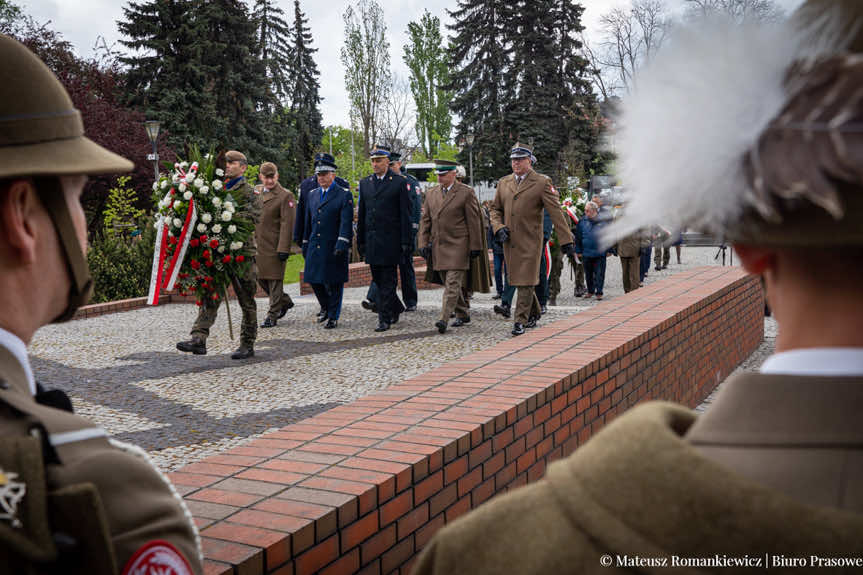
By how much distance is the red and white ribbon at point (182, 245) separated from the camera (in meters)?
8.07

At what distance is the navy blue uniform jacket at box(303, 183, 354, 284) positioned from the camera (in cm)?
1059

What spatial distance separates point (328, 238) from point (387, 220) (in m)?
0.87

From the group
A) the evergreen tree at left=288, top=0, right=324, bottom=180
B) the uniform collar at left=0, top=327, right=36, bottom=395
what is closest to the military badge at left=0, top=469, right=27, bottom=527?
the uniform collar at left=0, top=327, right=36, bottom=395

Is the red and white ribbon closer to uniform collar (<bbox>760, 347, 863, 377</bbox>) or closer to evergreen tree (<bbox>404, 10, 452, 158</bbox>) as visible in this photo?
uniform collar (<bbox>760, 347, 863, 377</bbox>)

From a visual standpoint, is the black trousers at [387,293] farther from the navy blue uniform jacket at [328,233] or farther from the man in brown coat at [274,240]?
the man in brown coat at [274,240]

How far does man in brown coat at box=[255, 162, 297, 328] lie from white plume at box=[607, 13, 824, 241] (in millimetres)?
10350

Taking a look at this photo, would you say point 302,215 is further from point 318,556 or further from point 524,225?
point 318,556

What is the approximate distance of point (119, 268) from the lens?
48.3ft

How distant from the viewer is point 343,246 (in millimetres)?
10312

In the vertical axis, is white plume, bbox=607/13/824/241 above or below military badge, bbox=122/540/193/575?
above

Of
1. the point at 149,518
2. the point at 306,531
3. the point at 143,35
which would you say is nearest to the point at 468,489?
the point at 306,531

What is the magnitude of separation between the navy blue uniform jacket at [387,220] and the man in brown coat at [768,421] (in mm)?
9558

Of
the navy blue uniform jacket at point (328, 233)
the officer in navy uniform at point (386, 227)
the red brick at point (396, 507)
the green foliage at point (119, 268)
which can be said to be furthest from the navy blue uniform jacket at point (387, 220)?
the red brick at point (396, 507)

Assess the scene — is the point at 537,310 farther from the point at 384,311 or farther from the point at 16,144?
the point at 16,144
